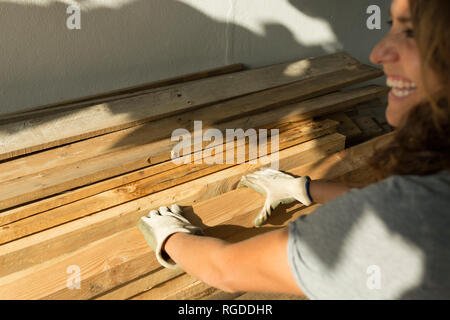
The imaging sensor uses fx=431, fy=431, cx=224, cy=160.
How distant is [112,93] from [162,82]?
432mm

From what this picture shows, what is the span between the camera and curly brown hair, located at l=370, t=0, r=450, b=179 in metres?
1.18

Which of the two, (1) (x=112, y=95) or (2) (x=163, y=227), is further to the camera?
(1) (x=112, y=95)

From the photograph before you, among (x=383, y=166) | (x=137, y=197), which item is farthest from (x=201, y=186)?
(x=383, y=166)

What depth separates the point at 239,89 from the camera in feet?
11.8

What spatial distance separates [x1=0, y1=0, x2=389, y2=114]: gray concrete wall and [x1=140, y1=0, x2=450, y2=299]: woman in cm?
229

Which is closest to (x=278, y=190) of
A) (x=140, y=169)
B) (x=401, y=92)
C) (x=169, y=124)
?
(x=140, y=169)

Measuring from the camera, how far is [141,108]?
3.23m

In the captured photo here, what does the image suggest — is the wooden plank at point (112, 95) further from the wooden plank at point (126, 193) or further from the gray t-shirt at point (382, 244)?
Result: the gray t-shirt at point (382, 244)

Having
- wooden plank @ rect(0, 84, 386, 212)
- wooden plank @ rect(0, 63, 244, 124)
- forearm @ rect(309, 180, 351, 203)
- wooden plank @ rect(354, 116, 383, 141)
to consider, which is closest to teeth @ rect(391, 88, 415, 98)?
forearm @ rect(309, 180, 351, 203)

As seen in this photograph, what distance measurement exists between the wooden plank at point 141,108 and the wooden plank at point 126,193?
1.77ft

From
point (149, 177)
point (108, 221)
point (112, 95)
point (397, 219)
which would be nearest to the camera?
point (397, 219)

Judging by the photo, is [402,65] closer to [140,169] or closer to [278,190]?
[278,190]

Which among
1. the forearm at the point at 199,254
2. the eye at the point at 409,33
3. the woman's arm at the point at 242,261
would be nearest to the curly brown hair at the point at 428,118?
the eye at the point at 409,33

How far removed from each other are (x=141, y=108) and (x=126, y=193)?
836 millimetres
